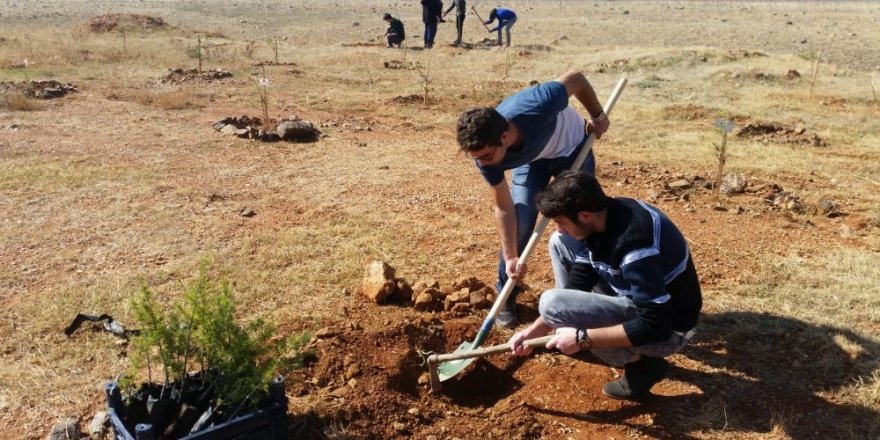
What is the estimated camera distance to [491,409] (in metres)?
2.96

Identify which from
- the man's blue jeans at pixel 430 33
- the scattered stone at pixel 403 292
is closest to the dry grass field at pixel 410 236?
the scattered stone at pixel 403 292

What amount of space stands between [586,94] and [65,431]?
2.69 meters

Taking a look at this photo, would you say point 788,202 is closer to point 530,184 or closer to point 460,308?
point 530,184

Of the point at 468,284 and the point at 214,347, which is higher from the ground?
the point at 214,347

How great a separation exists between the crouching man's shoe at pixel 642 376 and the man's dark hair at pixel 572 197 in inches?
31.7

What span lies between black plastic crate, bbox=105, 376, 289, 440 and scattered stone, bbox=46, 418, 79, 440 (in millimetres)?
585

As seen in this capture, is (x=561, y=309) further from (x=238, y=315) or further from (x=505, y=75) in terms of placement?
(x=505, y=75)

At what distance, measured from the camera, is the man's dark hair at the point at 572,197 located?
2.35m

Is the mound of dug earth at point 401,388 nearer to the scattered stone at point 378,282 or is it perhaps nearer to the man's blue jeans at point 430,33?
the scattered stone at point 378,282

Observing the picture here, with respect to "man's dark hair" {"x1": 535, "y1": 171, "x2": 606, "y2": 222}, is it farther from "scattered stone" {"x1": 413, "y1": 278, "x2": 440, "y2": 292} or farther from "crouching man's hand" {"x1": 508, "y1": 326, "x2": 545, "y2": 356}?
"scattered stone" {"x1": 413, "y1": 278, "x2": 440, "y2": 292}

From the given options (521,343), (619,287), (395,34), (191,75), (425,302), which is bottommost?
(191,75)

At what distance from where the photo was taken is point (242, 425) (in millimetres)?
2285

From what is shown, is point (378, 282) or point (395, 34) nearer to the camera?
point (378, 282)

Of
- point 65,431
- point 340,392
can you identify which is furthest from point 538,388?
point 65,431
